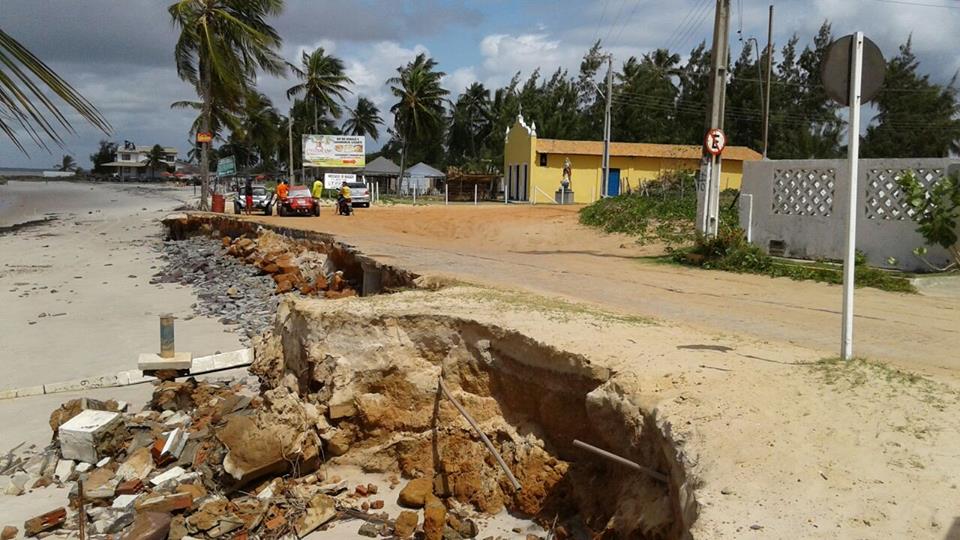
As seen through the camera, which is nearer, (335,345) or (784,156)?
(335,345)

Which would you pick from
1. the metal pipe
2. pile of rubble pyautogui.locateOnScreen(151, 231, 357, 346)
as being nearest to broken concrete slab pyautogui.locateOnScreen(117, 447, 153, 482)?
the metal pipe

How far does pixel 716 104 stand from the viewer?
1483 centimetres

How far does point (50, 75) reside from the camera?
170 cm

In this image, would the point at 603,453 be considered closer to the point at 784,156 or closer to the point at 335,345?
the point at 335,345

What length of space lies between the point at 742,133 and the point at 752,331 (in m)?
54.8

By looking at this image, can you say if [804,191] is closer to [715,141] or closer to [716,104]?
[715,141]

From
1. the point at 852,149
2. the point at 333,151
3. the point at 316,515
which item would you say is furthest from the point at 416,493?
the point at 333,151

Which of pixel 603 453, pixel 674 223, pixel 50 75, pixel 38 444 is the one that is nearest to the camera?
pixel 50 75

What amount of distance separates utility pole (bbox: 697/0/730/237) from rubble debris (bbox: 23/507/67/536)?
37.9 feet

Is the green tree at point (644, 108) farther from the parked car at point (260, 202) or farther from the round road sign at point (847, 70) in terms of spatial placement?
the round road sign at point (847, 70)

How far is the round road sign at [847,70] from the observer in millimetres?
5512

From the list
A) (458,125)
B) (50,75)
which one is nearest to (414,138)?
(458,125)

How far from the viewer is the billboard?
4684 cm

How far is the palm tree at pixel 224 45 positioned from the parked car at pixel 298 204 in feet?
18.0
